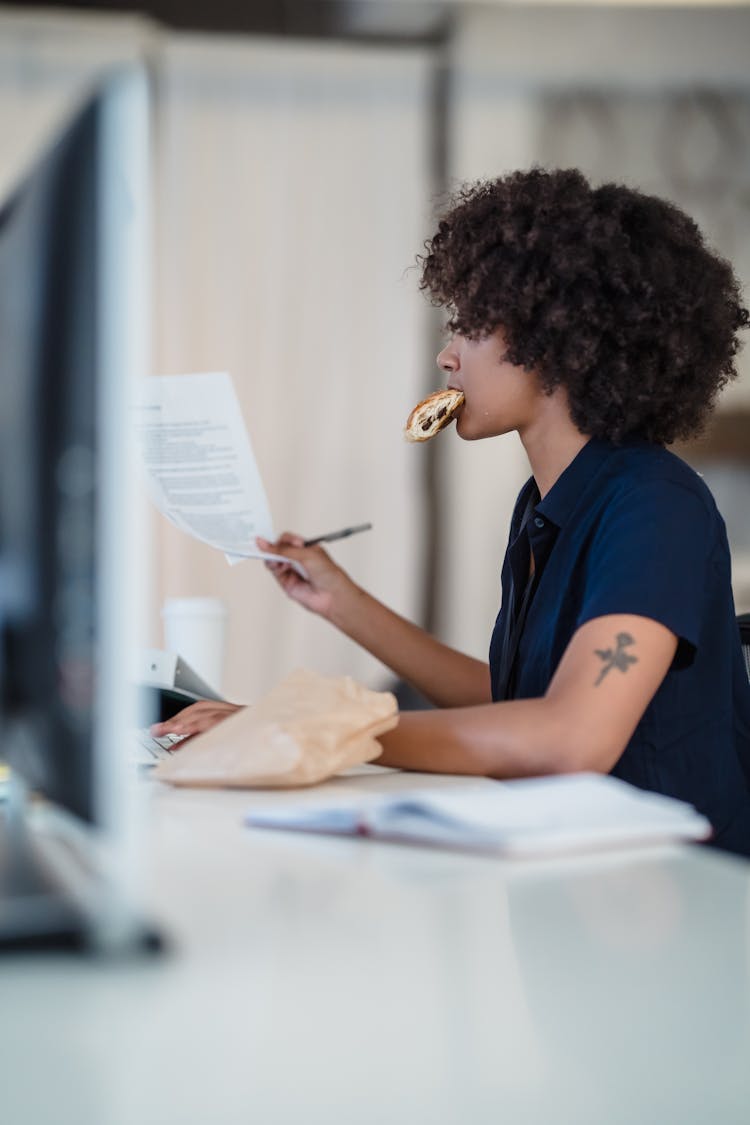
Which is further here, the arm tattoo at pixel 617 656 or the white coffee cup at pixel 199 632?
the white coffee cup at pixel 199 632

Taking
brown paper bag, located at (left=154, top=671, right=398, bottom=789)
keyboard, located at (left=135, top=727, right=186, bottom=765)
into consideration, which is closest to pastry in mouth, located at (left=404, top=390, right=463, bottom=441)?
keyboard, located at (left=135, top=727, right=186, bottom=765)

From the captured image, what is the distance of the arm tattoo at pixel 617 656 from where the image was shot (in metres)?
1.11

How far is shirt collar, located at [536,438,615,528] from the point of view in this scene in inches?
55.8

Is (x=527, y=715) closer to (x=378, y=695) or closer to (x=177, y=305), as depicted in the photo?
(x=378, y=695)

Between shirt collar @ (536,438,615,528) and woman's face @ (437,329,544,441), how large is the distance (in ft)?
0.40

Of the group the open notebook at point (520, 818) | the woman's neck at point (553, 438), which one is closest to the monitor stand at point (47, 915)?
the open notebook at point (520, 818)

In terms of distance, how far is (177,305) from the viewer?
3803 millimetres

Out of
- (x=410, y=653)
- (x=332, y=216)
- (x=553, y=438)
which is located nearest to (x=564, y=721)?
(x=553, y=438)

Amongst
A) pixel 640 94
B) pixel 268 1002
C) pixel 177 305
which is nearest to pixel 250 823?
pixel 268 1002

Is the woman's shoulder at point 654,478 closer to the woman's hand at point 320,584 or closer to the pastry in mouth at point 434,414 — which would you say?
the pastry in mouth at point 434,414

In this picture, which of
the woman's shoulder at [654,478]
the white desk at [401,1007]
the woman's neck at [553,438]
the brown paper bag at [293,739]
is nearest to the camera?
the white desk at [401,1007]

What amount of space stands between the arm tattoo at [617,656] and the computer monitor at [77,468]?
0.62 metres

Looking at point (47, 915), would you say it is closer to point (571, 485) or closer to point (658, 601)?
point (658, 601)

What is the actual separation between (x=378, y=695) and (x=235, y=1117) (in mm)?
574
